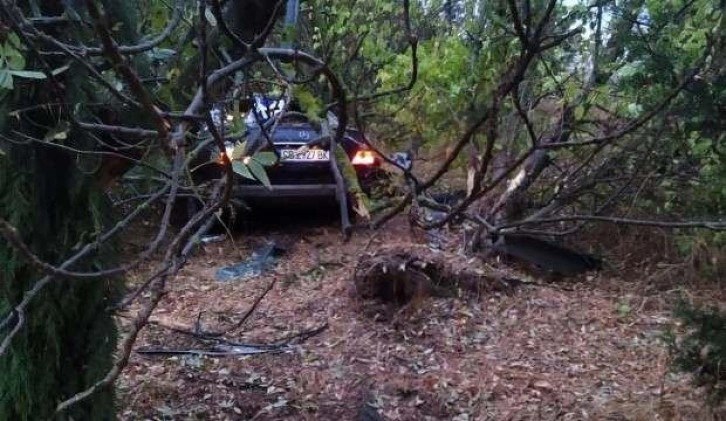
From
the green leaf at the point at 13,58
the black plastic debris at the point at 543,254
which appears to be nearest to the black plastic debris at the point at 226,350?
the black plastic debris at the point at 543,254

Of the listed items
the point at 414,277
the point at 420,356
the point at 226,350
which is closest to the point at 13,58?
the point at 226,350

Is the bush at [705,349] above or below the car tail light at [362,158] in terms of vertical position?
below

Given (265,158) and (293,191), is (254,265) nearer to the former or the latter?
(293,191)

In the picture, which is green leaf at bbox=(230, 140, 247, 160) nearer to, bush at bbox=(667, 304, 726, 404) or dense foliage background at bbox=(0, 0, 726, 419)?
dense foliage background at bbox=(0, 0, 726, 419)

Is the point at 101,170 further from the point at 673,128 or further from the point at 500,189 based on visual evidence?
the point at 500,189

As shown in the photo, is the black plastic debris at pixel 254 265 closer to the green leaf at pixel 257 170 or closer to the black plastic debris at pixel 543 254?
the black plastic debris at pixel 543 254

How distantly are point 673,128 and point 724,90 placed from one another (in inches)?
40.4

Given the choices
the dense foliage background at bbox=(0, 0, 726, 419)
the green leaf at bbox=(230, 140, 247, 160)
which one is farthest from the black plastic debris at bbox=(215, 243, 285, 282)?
the green leaf at bbox=(230, 140, 247, 160)

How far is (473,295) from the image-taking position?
686 cm

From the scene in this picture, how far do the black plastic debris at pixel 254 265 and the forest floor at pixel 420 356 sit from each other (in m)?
0.12

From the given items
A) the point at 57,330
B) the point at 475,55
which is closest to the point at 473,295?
the point at 475,55

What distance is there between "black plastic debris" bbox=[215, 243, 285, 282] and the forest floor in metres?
0.12

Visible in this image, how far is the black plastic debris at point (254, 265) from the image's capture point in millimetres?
7699

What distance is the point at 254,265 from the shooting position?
26.2 feet
